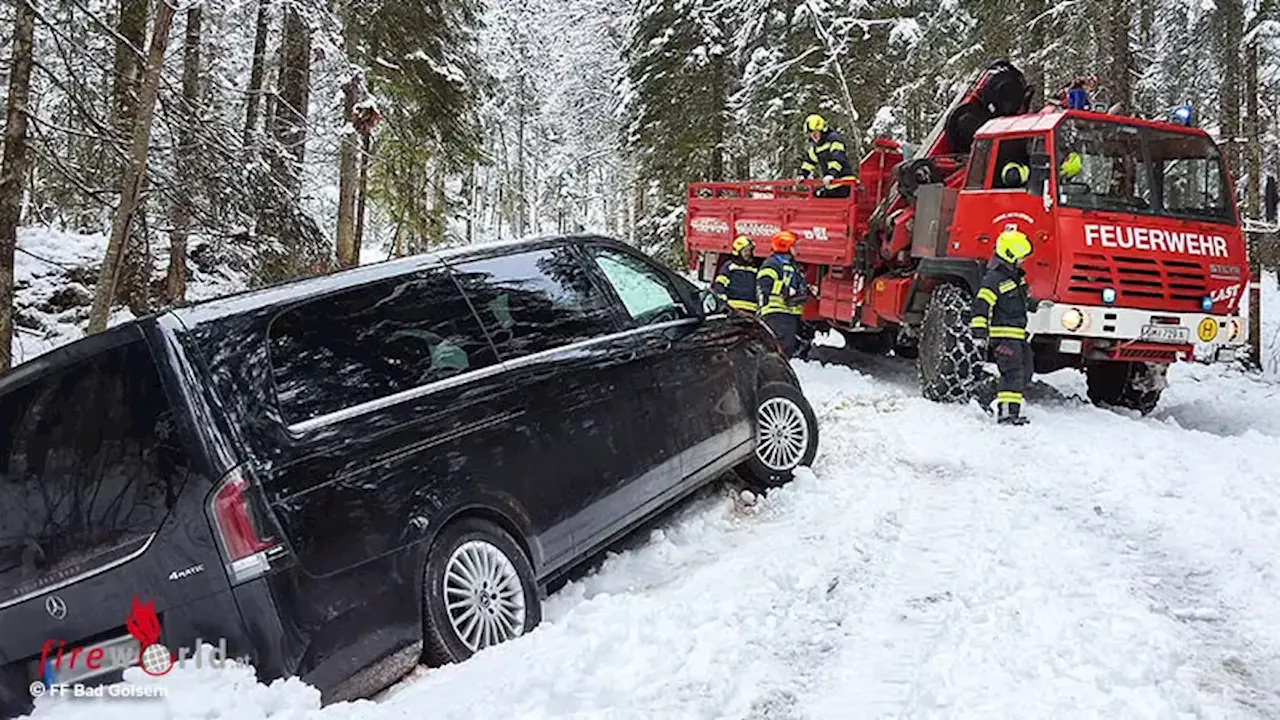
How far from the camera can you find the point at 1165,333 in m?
8.38

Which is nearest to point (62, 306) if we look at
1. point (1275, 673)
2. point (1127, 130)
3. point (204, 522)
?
point (204, 522)

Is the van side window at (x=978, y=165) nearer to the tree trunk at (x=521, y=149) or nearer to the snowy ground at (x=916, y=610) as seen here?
A: the snowy ground at (x=916, y=610)

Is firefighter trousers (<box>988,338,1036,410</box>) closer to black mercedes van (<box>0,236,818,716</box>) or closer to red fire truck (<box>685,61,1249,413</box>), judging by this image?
red fire truck (<box>685,61,1249,413</box>)

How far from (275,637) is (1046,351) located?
26.5 ft

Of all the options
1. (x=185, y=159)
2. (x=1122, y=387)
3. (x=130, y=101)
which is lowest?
(x=1122, y=387)

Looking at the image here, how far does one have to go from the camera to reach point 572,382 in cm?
452

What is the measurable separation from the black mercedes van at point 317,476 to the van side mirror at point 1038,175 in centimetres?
553

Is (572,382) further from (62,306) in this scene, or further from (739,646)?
(62,306)

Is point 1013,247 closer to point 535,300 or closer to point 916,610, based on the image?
point 916,610

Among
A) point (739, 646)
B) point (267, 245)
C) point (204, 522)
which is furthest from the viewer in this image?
point (267, 245)

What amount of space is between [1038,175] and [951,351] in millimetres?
1757

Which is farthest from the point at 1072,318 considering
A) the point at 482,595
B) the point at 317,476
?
the point at 317,476

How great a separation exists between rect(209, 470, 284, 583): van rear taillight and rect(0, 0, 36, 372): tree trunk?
16.7 ft

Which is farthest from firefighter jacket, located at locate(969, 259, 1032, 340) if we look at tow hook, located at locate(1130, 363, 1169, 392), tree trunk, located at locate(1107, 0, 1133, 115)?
tree trunk, located at locate(1107, 0, 1133, 115)
